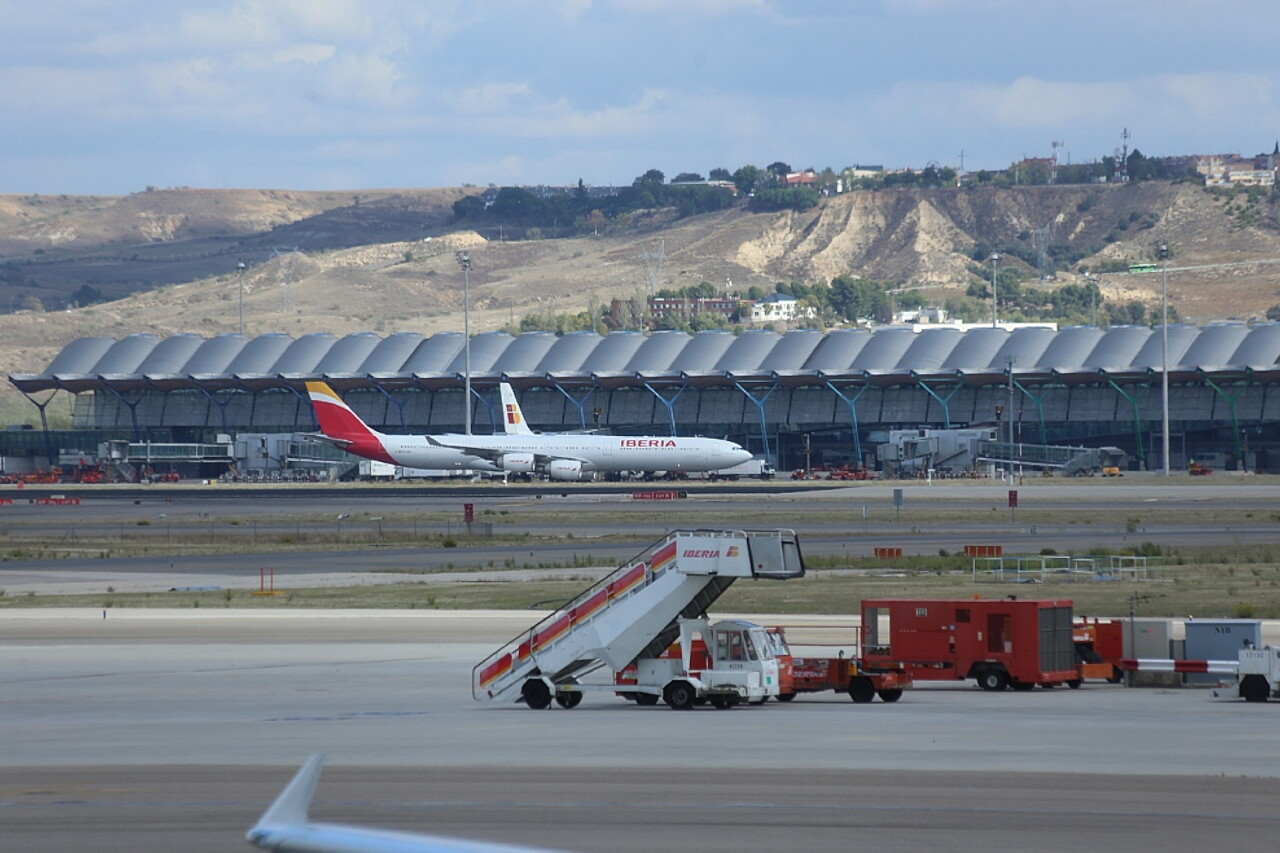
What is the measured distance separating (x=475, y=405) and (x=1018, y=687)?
12624cm

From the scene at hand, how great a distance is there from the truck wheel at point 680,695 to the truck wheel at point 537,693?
204 centimetres

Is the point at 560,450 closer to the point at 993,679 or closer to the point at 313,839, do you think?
the point at 993,679

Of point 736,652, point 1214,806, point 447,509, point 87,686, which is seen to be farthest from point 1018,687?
point 447,509

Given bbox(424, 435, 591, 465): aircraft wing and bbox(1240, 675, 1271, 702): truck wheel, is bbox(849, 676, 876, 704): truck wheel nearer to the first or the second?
bbox(1240, 675, 1271, 702): truck wheel

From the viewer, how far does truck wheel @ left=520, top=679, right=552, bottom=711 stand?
27.9 m

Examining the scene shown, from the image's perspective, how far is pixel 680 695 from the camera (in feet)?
90.7

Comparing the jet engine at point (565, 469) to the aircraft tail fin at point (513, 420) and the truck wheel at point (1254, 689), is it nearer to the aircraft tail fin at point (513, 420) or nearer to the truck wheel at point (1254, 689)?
the aircraft tail fin at point (513, 420)

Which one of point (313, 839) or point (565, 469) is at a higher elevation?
point (313, 839)

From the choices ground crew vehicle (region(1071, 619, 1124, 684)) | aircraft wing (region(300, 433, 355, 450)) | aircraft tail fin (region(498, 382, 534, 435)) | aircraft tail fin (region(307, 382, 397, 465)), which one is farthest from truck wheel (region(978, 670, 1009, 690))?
aircraft tail fin (region(498, 382, 534, 435))

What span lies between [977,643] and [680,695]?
621 cm

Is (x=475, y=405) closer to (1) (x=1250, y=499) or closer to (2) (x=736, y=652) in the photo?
(1) (x=1250, y=499)

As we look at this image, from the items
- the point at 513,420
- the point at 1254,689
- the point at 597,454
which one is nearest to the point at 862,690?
the point at 1254,689

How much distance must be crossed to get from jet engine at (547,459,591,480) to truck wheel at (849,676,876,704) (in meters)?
84.9

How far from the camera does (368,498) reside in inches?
3917
